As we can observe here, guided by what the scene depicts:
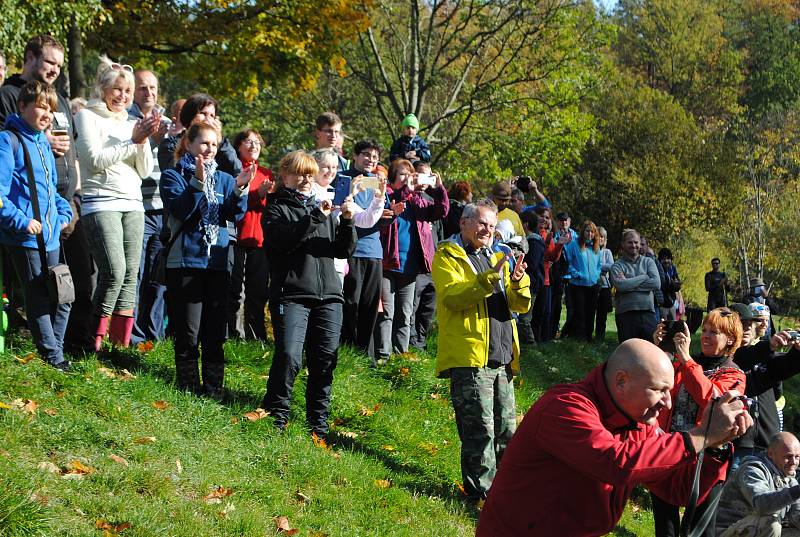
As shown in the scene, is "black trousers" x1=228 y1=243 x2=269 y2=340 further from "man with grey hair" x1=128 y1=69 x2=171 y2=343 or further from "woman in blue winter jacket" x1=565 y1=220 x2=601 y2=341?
"woman in blue winter jacket" x1=565 y1=220 x2=601 y2=341

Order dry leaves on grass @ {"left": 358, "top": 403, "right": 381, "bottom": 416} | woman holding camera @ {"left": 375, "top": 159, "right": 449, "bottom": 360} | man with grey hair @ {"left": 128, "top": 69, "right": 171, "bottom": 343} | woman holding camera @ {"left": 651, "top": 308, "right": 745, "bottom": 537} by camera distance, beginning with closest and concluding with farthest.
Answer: woman holding camera @ {"left": 651, "top": 308, "right": 745, "bottom": 537}
dry leaves on grass @ {"left": 358, "top": 403, "right": 381, "bottom": 416}
man with grey hair @ {"left": 128, "top": 69, "right": 171, "bottom": 343}
woman holding camera @ {"left": 375, "top": 159, "right": 449, "bottom": 360}

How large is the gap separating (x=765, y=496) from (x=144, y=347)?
529cm

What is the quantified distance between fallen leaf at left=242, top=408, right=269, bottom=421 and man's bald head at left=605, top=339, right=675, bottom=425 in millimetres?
3812

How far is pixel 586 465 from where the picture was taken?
3.87 m

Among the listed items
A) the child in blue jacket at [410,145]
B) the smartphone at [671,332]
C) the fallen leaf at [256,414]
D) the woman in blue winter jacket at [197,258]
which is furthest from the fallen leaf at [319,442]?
the child in blue jacket at [410,145]

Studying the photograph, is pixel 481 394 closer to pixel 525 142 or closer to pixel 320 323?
pixel 320 323

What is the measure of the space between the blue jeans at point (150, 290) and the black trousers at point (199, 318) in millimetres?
1420

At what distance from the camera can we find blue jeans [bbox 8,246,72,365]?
6.84 metres

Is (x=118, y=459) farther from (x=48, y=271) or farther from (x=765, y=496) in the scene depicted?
(x=765, y=496)

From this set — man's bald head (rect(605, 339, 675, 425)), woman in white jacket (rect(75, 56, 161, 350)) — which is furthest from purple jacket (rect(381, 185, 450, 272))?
man's bald head (rect(605, 339, 675, 425))

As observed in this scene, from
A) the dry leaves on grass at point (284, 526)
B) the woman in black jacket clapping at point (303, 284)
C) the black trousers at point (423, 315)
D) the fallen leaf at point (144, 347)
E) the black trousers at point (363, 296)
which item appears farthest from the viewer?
the black trousers at point (423, 315)

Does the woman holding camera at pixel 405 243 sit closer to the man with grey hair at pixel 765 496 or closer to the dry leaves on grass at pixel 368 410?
the dry leaves on grass at pixel 368 410

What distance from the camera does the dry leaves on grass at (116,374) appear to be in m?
7.20

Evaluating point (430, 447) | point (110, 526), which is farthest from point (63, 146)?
point (430, 447)
